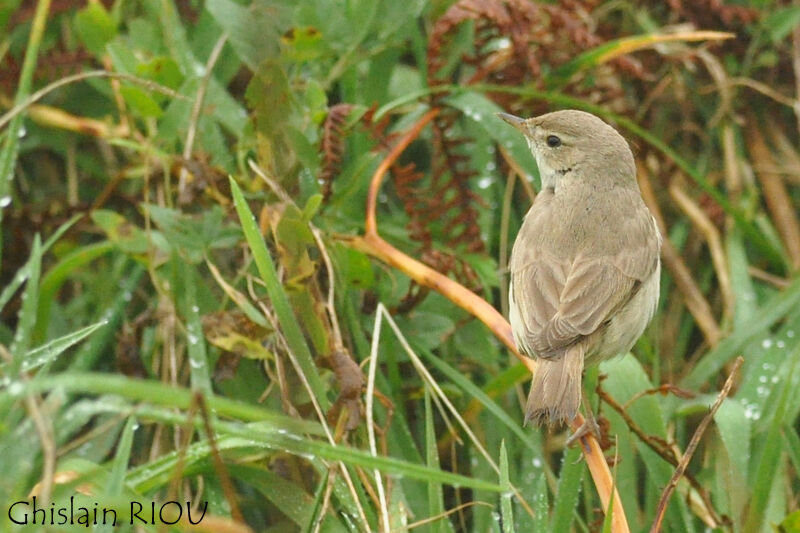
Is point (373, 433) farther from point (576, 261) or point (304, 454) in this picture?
point (576, 261)

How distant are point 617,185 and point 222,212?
134 cm

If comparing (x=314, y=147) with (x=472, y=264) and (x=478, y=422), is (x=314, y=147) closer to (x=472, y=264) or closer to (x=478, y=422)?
(x=472, y=264)

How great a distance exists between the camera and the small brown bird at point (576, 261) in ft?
9.81

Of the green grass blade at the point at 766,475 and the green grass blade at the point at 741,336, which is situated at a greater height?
the green grass blade at the point at 766,475

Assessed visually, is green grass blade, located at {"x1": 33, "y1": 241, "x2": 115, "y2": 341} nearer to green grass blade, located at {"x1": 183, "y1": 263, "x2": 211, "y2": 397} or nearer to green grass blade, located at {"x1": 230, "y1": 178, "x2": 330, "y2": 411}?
green grass blade, located at {"x1": 183, "y1": 263, "x2": 211, "y2": 397}

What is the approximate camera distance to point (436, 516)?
2.80 metres

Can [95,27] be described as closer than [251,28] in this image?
No

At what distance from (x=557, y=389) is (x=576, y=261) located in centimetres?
66

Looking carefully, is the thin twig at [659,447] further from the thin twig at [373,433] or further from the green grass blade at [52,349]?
the green grass blade at [52,349]

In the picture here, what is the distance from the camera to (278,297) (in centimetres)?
302

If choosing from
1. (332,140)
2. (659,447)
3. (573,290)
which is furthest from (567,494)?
(332,140)

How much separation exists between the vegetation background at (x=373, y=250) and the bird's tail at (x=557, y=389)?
192 mm

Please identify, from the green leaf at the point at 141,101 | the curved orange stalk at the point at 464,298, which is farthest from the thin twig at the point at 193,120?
the curved orange stalk at the point at 464,298

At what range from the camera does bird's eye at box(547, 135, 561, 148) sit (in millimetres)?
3660
